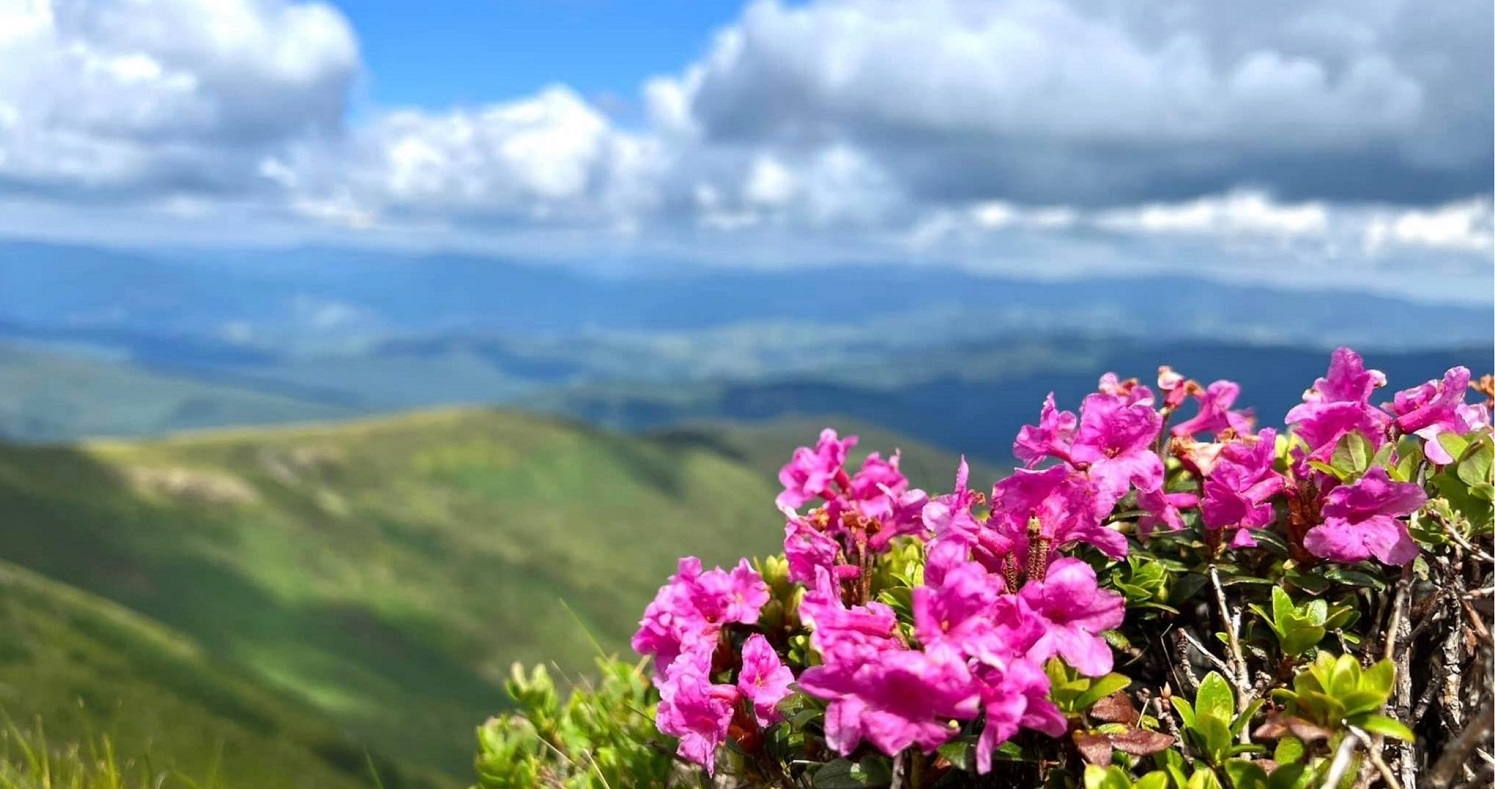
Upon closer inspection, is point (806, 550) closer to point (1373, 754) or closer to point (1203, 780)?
point (1203, 780)

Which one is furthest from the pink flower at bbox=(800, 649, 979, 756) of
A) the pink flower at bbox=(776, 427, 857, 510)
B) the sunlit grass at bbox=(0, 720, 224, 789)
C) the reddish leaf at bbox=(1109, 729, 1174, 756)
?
the sunlit grass at bbox=(0, 720, 224, 789)

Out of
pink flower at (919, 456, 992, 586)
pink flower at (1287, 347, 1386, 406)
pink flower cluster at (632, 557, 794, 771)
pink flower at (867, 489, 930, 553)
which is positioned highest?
pink flower at (1287, 347, 1386, 406)

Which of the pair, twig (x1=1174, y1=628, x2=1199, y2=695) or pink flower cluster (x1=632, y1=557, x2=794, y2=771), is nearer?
pink flower cluster (x1=632, y1=557, x2=794, y2=771)

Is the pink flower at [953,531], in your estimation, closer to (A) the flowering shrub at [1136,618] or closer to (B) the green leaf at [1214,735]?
(A) the flowering shrub at [1136,618]

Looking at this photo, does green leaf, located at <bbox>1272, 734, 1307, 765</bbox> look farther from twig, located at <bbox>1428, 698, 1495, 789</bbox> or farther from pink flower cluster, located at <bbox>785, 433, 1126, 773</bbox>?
pink flower cluster, located at <bbox>785, 433, 1126, 773</bbox>

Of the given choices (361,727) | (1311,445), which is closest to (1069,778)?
(1311,445)

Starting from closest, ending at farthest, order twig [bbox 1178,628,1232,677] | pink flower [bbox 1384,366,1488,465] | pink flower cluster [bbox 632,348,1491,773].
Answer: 1. pink flower cluster [bbox 632,348,1491,773]
2. twig [bbox 1178,628,1232,677]
3. pink flower [bbox 1384,366,1488,465]

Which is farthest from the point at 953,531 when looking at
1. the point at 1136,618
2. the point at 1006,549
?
the point at 1136,618

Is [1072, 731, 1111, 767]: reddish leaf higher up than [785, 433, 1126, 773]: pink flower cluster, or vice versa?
[785, 433, 1126, 773]: pink flower cluster
